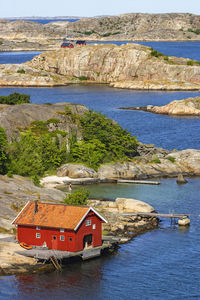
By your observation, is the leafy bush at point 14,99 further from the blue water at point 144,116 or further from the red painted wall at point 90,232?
the red painted wall at point 90,232

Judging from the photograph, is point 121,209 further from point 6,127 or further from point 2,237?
point 6,127

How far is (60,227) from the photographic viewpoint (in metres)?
53.7

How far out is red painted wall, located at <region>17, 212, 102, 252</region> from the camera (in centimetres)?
5394

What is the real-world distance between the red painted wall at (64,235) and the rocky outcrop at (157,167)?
112 ft

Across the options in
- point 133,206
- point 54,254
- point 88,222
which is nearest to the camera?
point 54,254

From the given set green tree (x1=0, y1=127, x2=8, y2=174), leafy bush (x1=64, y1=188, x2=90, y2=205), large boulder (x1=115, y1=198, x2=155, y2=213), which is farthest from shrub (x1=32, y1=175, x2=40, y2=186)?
large boulder (x1=115, y1=198, x2=155, y2=213)

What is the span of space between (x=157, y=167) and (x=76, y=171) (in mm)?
14258

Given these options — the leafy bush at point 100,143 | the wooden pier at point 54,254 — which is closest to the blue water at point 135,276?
the wooden pier at point 54,254

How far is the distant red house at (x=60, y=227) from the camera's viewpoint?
5397 cm

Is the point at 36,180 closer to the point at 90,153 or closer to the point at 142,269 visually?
the point at 90,153

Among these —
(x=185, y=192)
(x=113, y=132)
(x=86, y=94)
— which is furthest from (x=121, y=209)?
(x=86, y=94)

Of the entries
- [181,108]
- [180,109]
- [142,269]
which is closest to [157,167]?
[142,269]

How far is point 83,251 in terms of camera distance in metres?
54.7

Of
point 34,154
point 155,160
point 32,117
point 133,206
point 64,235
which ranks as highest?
point 32,117
